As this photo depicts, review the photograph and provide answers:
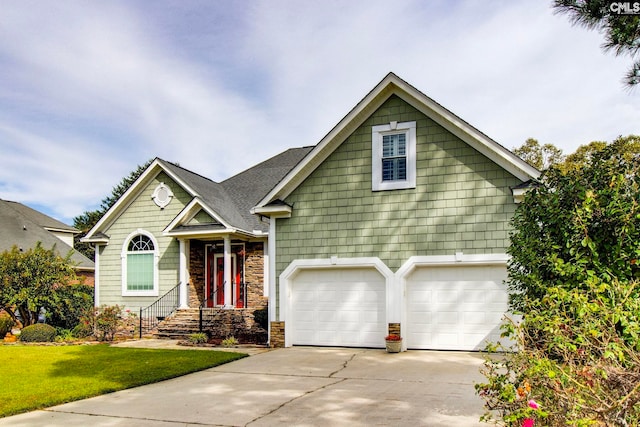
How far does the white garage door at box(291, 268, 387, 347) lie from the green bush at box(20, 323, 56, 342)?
8.68m

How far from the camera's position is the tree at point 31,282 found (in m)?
18.1

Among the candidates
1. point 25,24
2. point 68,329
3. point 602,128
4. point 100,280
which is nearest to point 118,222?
point 100,280

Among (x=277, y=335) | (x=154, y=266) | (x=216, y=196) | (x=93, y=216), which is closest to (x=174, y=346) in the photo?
(x=277, y=335)

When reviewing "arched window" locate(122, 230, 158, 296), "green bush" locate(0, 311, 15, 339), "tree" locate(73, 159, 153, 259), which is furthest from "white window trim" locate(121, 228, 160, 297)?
"tree" locate(73, 159, 153, 259)

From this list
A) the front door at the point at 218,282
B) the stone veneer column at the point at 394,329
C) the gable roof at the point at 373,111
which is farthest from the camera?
the front door at the point at 218,282

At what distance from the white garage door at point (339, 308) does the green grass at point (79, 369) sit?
2379mm

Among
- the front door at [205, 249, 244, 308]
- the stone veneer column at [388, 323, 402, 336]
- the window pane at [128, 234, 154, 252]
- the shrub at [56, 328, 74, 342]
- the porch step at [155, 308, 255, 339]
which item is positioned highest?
the window pane at [128, 234, 154, 252]

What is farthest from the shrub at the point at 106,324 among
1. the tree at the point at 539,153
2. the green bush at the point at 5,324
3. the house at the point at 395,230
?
the tree at the point at 539,153

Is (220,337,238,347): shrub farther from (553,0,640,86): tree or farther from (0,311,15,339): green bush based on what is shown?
(553,0,640,86): tree

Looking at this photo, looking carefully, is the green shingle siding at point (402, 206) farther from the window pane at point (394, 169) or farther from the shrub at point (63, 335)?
the shrub at point (63, 335)

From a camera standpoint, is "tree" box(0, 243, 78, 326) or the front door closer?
"tree" box(0, 243, 78, 326)

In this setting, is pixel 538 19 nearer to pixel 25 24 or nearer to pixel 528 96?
pixel 528 96

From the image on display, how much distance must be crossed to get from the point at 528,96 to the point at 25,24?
55.8ft

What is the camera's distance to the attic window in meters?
20.0
